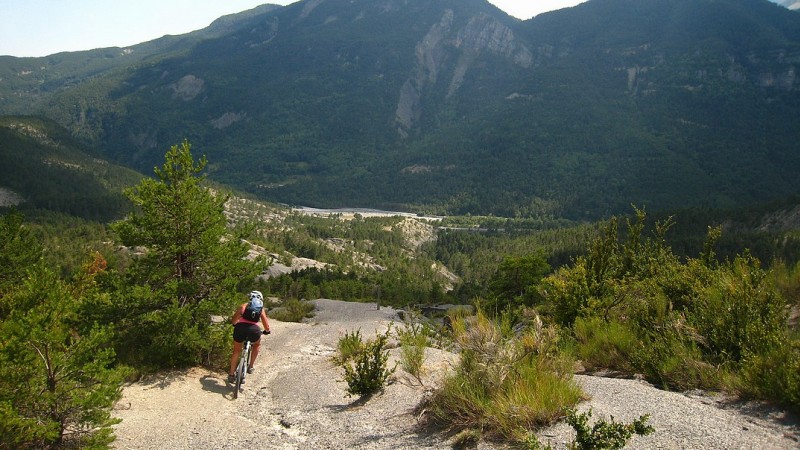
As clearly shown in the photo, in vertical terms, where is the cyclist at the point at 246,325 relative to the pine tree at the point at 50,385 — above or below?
below

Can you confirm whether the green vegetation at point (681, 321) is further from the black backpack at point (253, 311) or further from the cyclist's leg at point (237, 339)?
the cyclist's leg at point (237, 339)

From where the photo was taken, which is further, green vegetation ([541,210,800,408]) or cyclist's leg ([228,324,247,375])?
cyclist's leg ([228,324,247,375])

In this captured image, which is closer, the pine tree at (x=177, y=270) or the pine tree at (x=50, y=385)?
the pine tree at (x=50, y=385)

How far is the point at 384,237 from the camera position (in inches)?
4311

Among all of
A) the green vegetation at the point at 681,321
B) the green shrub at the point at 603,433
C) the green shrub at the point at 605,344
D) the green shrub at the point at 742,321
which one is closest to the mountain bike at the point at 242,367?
the green shrub at the point at 605,344

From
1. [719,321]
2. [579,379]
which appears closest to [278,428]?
[579,379]

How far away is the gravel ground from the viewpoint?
222 inches

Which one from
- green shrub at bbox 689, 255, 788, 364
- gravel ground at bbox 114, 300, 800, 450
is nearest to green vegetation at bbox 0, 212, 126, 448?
gravel ground at bbox 114, 300, 800, 450

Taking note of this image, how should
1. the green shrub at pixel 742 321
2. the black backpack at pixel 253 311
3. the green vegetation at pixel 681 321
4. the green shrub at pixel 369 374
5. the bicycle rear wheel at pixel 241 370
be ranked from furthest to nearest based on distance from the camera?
the black backpack at pixel 253 311, the bicycle rear wheel at pixel 241 370, the green shrub at pixel 369 374, the green shrub at pixel 742 321, the green vegetation at pixel 681 321

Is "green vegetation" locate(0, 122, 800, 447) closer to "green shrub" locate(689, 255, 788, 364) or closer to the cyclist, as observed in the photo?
Answer: "green shrub" locate(689, 255, 788, 364)

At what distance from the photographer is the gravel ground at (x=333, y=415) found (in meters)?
5.64

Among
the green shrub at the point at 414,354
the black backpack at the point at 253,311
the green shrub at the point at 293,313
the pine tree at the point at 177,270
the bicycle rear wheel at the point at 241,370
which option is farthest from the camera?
the green shrub at the point at 293,313

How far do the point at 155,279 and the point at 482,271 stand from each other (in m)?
80.8

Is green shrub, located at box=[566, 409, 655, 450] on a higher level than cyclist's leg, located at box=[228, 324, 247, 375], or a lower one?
higher
